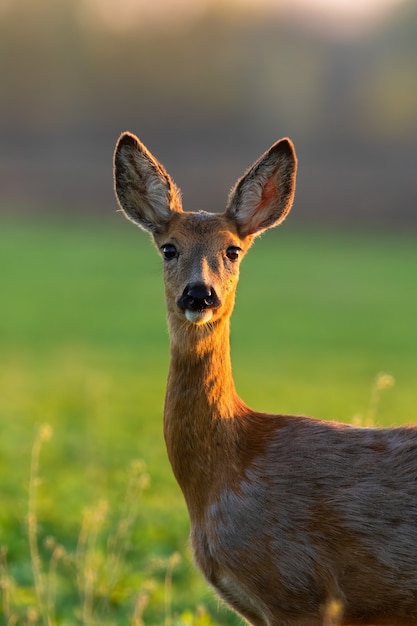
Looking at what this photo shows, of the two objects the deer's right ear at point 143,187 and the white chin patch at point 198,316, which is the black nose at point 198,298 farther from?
the deer's right ear at point 143,187

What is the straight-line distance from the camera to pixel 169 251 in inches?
235

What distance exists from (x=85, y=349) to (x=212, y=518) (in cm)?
1875

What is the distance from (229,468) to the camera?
18.1 feet

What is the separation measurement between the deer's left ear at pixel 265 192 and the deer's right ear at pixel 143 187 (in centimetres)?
34

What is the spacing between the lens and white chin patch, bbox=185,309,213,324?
5.50m

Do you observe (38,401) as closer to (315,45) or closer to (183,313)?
(183,313)

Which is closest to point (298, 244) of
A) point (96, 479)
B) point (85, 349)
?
point (85, 349)

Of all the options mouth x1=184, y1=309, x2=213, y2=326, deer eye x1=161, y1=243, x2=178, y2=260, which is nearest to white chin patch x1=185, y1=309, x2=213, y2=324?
mouth x1=184, y1=309, x2=213, y2=326

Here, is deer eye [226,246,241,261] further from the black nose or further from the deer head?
the black nose

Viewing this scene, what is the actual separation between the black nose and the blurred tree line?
2505 inches

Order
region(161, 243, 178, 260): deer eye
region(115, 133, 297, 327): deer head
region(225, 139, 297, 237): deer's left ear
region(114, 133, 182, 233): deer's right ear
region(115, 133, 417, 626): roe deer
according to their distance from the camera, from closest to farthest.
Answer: region(115, 133, 417, 626): roe deer < region(115, 133, 297, 327): deer head < region(161, 243, 178, 260): deer eye < region(225, 139, 297, 237): deer's left ear < region(114, 133, 182, 233): deer's right ear

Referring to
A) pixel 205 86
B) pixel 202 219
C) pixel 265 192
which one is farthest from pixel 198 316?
pixel 205 86

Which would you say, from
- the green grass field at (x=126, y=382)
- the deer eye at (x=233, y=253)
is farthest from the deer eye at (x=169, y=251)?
the green grass field at (x=126, y=382)

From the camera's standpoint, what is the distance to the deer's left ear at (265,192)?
6.14 metres
